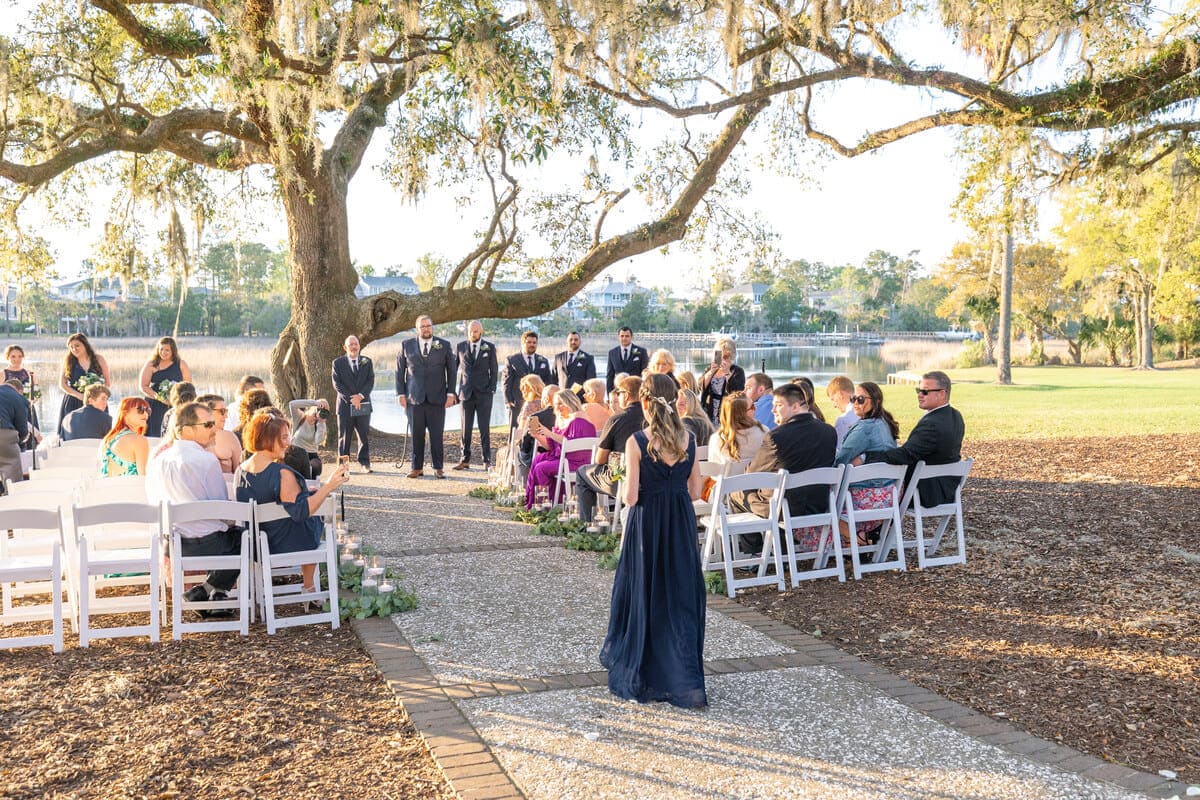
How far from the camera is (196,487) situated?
5.83m

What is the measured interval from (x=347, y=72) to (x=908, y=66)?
307 inches

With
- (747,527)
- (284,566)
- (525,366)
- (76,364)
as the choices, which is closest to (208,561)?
(284,566)

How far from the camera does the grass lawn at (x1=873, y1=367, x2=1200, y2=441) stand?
17172 millimetres

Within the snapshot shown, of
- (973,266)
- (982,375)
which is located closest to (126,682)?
(982,375)

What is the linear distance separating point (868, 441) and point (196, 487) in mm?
4523

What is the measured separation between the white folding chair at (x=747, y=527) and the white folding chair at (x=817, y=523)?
88 millimetres

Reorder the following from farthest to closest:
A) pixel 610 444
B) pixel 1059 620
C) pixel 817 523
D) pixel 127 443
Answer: pixel 127 443, pixel 817 523, pixel 610 444, pixel 1059 620

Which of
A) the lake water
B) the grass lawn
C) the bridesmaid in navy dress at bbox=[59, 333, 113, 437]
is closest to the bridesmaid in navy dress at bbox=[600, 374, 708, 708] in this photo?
the bridesmaid in navy dress at bbox=[59, 333, 113, 437]

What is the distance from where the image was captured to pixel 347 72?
44.9ft

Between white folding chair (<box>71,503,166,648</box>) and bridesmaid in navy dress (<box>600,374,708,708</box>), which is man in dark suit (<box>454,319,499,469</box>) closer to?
white folding chair (<box>71,503,166,648</box>)

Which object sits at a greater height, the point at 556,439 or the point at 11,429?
the point at 11,429

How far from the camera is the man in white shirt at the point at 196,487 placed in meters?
5.65

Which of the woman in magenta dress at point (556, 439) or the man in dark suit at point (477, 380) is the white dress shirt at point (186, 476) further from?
the man in dark suit at point (477, 380)

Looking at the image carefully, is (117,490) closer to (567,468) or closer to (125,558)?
(125,558)
